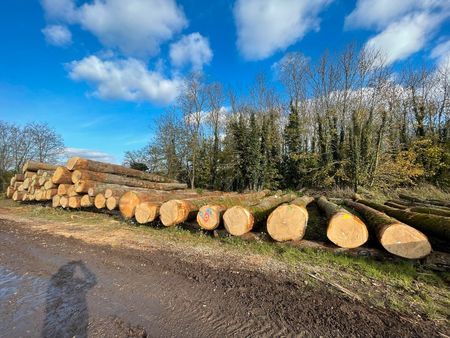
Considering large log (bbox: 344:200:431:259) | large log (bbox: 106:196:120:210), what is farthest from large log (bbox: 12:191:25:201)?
large log (bbox: 344:200:431:259)

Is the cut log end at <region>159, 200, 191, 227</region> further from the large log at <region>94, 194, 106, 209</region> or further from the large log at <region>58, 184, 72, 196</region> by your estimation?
the large log at <region>58, 184, 72, 196</region>

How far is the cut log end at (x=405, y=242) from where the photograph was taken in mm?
4242

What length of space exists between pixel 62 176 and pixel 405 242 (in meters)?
10.7

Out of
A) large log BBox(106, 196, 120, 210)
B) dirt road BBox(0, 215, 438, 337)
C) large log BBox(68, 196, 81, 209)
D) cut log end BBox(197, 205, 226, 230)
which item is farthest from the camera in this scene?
large log BBox(68, 196, 81, 209)

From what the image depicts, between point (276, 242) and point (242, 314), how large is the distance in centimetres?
270

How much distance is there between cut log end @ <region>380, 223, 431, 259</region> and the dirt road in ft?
5.35

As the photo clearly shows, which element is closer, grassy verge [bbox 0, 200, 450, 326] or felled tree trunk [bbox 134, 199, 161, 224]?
grassy verge [bbox 0, 200, 450, 326]

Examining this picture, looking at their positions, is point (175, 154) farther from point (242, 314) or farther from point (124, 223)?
point (242, 314)

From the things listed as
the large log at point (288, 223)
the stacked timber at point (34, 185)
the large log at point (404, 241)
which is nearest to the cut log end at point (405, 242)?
the large log at point (404, 241)

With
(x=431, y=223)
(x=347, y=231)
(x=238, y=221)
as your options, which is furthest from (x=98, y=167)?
(x=431, y=223)

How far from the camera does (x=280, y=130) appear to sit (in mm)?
25219

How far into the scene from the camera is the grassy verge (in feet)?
10.4

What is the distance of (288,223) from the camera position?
17.4ft

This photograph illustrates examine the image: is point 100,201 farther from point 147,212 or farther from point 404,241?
point 404,241
